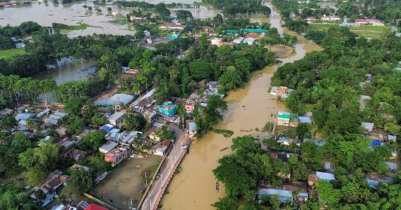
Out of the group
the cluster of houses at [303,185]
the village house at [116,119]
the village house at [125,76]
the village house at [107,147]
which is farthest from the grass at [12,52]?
the cluster of houses at [303,185]

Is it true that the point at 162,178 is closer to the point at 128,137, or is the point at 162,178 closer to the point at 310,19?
the point at 128,137

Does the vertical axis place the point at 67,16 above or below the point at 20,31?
above

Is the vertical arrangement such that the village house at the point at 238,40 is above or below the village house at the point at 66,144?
above

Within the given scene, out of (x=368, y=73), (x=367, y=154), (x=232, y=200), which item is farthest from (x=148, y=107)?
(x=368, y=73)

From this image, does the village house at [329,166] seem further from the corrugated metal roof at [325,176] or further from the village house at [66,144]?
the village house at [66,144]

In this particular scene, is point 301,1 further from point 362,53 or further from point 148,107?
point 148,107

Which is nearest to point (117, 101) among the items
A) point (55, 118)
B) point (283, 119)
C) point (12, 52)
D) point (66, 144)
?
point (55, 118)
